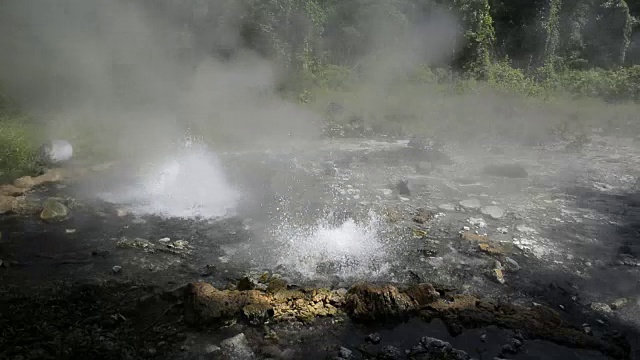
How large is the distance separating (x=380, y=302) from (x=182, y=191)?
266 centimetres

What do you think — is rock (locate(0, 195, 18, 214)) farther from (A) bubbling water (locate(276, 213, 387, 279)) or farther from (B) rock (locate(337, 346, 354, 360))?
(B) rock (locate(337, 346, 354, 360))

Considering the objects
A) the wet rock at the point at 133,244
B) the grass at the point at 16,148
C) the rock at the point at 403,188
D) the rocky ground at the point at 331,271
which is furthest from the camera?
the grass at the point at 16,148

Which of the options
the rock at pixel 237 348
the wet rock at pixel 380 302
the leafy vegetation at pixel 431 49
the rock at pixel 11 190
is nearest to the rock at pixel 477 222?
the wet rock at pixel 380 302

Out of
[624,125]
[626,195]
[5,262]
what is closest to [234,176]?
[5,262]

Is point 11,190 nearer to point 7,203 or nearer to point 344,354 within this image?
point 7,203

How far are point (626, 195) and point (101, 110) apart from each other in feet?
22.1

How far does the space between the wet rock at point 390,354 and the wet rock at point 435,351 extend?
0.05m

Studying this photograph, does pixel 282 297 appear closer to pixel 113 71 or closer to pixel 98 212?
pixel 98 212

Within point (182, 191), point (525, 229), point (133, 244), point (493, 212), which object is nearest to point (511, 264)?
point (525, 229)

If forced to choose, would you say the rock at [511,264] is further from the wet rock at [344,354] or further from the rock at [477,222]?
the wet rock at [344,354]

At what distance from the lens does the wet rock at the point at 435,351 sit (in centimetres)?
236

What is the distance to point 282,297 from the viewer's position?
9.00ft

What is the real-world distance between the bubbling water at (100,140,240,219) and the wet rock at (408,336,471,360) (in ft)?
7.41

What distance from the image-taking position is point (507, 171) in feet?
18.3
